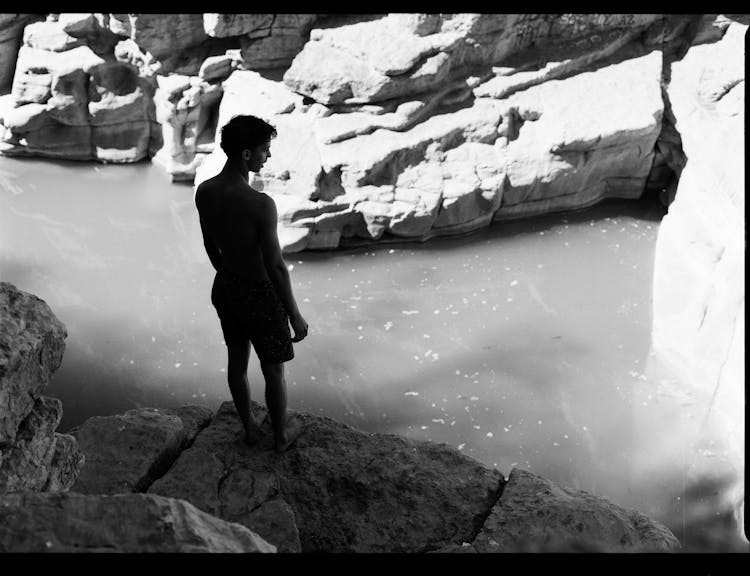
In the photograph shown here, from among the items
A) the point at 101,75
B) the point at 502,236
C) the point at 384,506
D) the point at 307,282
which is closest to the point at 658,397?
the point at 502,236

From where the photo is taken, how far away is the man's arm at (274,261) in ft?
10.5

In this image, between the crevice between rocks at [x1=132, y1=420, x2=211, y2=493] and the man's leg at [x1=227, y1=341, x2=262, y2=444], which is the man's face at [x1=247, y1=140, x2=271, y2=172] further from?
the crevice between rocks at [x1=132, y1=420, x2=211, y2=493]

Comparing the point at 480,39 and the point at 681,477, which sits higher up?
the point at 480,39

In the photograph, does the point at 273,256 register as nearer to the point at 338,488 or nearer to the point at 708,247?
the point at 338,488

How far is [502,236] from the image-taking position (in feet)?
30.1

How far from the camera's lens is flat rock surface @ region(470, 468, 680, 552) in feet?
10.5

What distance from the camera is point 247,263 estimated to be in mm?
3293

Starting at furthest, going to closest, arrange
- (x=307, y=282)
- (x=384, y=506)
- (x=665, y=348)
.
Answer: (x=307, y=282)
(x=665, y=348)
(x=384, y=506)

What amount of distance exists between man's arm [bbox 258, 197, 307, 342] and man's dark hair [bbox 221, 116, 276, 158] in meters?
0.21

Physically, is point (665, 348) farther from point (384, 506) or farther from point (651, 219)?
point (384, 506)

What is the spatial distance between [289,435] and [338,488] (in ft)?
1.01

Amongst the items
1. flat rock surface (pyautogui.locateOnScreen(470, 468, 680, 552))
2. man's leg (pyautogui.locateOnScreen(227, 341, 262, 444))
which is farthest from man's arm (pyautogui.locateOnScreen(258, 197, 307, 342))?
flat rock surface (pyautogui.locateOnScreen(470, 468, 680, 552))
